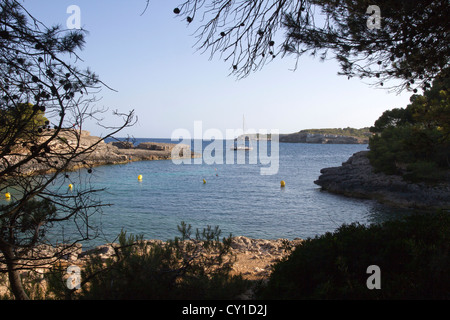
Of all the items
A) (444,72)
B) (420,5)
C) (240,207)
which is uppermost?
(420,5)

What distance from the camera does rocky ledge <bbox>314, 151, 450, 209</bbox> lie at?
819 inches

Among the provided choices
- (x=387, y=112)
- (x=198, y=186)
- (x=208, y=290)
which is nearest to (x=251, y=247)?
(x=208, y=290)

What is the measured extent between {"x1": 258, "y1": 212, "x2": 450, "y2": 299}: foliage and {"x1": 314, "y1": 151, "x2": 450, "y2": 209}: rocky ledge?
59.7 ft

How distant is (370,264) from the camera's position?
155 inches

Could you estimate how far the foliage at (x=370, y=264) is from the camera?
11.3 feet

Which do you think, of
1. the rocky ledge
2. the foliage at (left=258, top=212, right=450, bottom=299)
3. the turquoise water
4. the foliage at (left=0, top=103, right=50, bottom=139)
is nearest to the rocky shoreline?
the turquoise water

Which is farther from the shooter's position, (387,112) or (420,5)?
(387,112)

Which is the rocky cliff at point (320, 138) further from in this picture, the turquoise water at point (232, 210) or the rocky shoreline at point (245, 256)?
the rocky shoreline at point (245, 256)

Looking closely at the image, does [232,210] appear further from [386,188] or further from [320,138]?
[320,138]

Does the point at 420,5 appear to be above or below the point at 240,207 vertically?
above

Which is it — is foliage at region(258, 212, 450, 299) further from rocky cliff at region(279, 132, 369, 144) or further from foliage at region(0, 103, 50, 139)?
rocky cliff at region(279, 132, 369, 144)

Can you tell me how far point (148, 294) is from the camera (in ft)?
11.3
